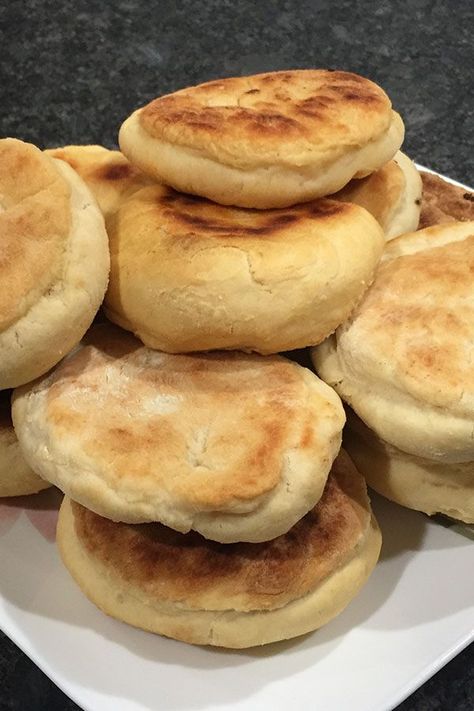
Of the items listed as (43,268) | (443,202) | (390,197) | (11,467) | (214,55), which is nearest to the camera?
(43,268)

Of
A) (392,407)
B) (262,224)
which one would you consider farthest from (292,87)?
(392,407)

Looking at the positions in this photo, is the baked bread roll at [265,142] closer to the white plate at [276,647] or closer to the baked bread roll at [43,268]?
the baked bread roll at [43,268]

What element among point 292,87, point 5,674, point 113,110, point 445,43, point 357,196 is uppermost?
point 292,87

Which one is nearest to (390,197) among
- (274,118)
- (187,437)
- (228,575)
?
(274,118)

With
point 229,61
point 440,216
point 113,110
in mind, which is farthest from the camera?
point 229,61

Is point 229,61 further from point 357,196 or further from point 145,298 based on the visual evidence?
point 145,298

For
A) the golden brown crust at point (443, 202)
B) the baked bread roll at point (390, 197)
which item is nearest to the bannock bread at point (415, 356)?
the baked bread roll at point (390, 197)

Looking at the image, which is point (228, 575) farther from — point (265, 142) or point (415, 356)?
point (265, 142)
